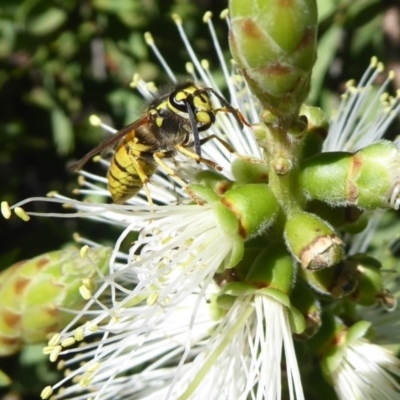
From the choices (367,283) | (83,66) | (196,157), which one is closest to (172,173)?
(196,157)

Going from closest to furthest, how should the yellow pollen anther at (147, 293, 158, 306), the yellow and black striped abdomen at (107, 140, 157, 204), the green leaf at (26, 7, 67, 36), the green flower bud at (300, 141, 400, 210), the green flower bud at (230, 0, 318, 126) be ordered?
1. the green flower bud at (230, 0, 318, 126)
2. the green flower bud at (300, 141, 400, 210)
3. the yellow pollen anther at (147, 293, 158, 306)
4. the yellow and black striped abdomen at (107, 140, 157, 204)
5. the green leaf at (26, 7, 67, 36)

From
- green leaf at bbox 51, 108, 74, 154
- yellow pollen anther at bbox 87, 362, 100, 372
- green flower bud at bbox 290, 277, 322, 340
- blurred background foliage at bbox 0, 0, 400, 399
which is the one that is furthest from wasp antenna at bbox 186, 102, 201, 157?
green leaf at bbox 51, 108, 74, 154

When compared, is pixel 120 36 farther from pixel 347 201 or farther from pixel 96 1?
pixel 347 201

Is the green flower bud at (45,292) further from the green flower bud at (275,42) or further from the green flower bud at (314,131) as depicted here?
the green flower bud at (275,42)

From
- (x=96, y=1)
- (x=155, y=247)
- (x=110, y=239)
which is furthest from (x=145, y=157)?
(x=96, y=1)

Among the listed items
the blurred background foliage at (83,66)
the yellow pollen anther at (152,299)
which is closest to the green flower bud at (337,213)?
Answer: the yellow pollen anther at (152,299)

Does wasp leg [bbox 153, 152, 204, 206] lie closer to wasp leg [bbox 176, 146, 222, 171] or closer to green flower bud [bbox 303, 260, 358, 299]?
wasp leg [bbox 176, 146, 222, 171]
